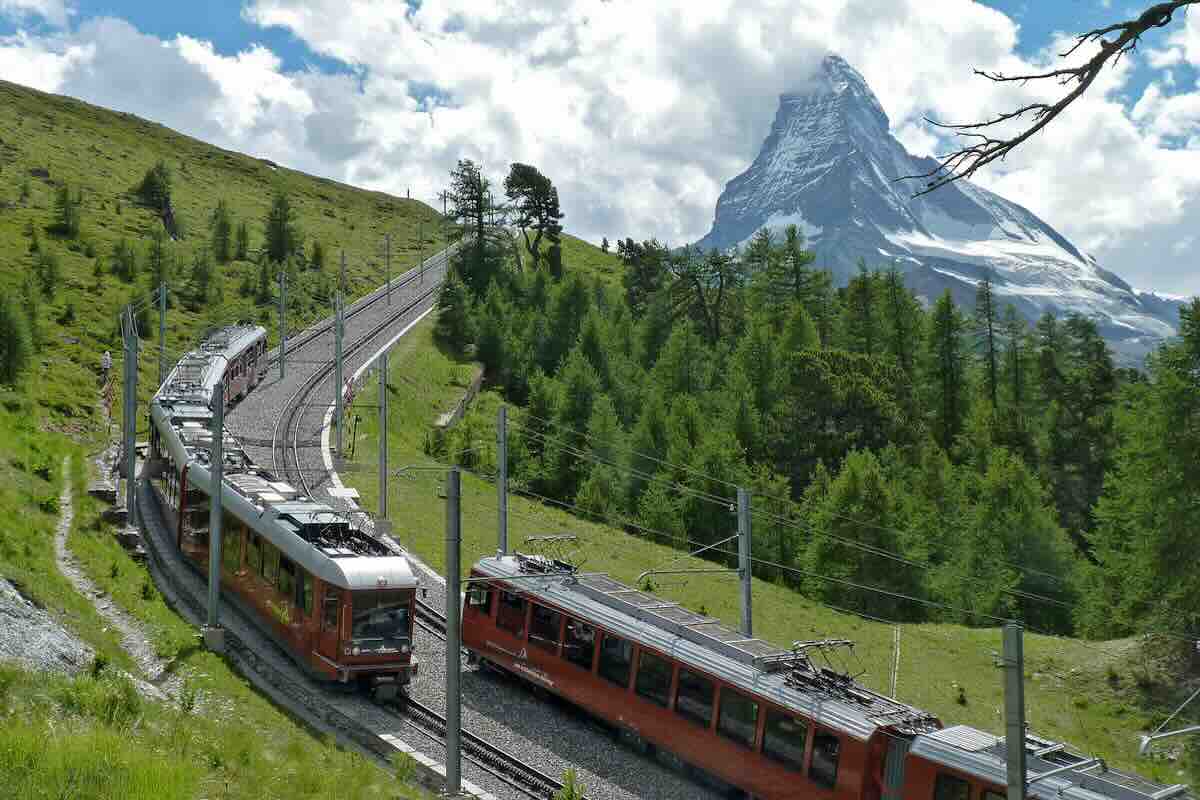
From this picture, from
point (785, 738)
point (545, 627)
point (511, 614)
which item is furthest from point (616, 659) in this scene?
point (785, 738)

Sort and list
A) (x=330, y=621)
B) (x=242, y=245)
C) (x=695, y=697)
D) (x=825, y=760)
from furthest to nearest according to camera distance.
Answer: (x=242, y=245) → (x=330, y=621) → (x=695, y=697) → (x=825, y=760)

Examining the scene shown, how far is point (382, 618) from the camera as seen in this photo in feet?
77.6

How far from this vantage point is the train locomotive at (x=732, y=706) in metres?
18.0

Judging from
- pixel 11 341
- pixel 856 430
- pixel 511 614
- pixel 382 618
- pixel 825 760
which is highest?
pixel 11 341

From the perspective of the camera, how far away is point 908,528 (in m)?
48.2

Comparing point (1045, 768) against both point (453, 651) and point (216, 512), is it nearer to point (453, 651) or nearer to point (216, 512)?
point (453, 651)

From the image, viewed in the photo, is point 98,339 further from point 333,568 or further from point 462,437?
point 333,568

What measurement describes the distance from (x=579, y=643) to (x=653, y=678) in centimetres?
224

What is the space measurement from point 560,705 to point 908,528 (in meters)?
27.6

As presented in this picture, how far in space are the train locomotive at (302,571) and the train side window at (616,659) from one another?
14.6 feet

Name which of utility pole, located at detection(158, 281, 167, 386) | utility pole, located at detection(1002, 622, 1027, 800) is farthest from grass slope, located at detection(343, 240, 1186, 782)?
utility pole, located at detection(1002, 622, 1027, 800)

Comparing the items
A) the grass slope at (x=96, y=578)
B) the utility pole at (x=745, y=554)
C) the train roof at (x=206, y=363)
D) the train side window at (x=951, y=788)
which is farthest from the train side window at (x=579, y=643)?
the train roof at (x=206, y=363)

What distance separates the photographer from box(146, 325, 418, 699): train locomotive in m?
23.3

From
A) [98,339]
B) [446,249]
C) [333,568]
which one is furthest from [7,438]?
[446,249]
